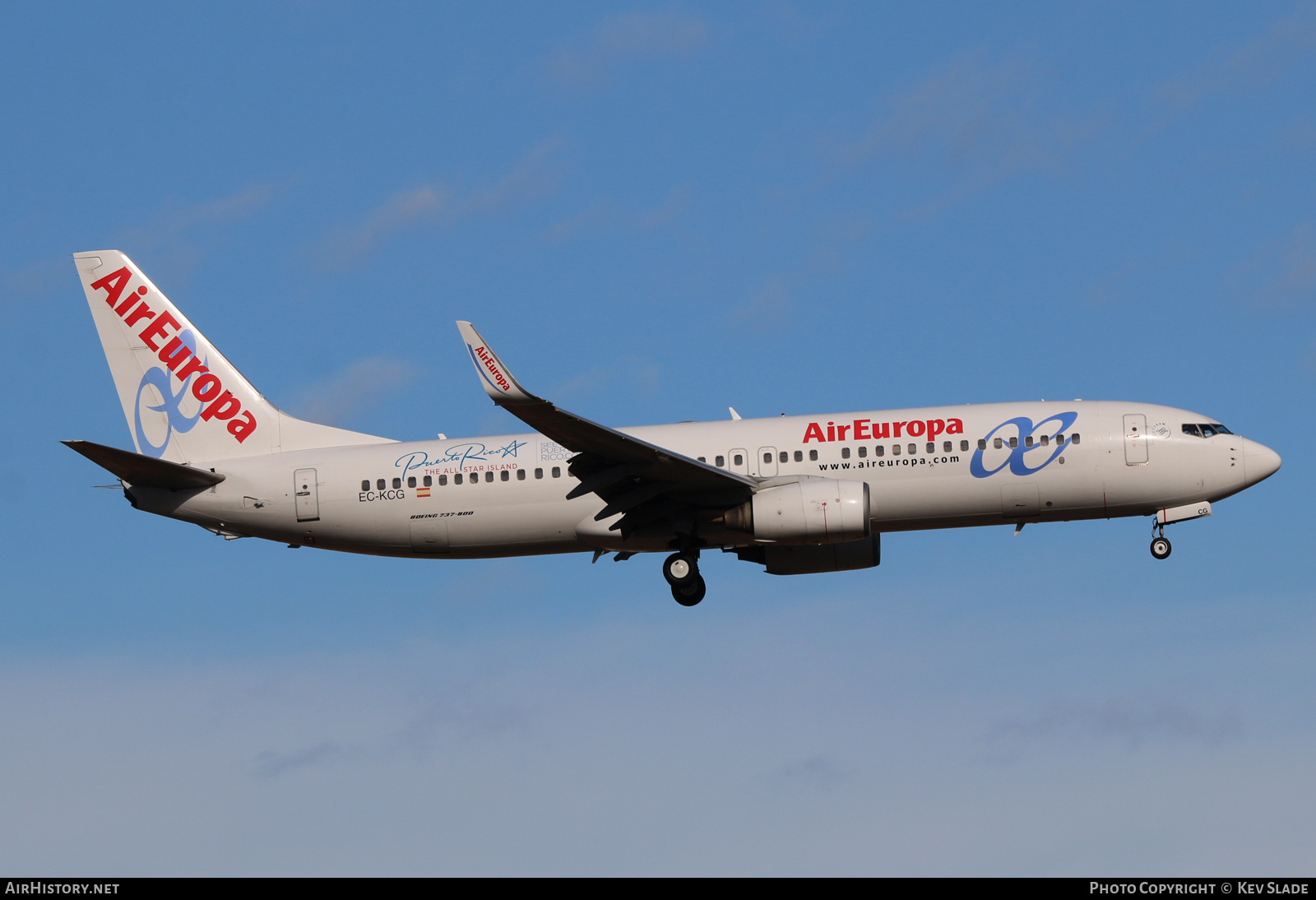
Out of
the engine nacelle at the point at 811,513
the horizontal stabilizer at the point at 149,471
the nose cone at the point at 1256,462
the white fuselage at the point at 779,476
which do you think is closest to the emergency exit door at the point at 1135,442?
the white fuselage at the point at 779,476

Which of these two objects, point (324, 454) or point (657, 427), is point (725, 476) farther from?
point (324, 454)

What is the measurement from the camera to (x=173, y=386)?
3959 cm

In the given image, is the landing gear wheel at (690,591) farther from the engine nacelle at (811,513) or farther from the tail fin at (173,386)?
the tail fin at (173,386)

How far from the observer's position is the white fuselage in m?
34.4

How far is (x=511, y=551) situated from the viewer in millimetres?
36000

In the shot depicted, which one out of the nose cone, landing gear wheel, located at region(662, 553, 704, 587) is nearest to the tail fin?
landing gear wheel, located at region(662, 553, 704, 587)

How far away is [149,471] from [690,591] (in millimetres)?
14062

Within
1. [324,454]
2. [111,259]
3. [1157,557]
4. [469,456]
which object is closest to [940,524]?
[1157,557]

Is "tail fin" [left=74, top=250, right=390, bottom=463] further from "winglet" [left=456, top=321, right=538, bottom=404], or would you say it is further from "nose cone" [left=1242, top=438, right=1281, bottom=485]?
"nose cone" [left=1242, top=438, right=1281, bottom=485]

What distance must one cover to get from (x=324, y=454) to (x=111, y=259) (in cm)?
976

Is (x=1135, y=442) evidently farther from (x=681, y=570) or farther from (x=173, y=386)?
(x=173, y=386)

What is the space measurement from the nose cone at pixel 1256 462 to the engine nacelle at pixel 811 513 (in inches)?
383

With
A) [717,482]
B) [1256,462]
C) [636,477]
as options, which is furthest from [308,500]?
[1256,462]

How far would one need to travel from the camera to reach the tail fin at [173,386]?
38.4m
